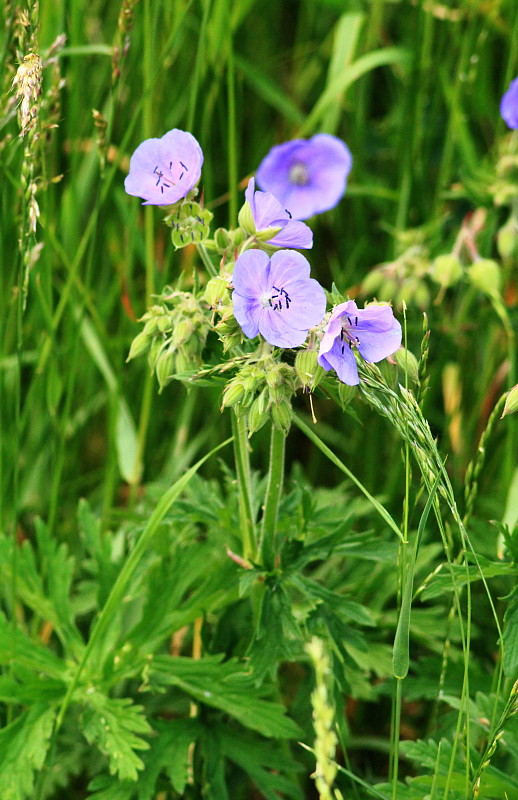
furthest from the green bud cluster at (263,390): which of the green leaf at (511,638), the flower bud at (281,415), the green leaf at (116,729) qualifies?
the green leaf at (116,729)

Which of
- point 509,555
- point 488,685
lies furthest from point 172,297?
point 488,685

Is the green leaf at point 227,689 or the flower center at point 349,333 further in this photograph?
the green leaf at point 227,689

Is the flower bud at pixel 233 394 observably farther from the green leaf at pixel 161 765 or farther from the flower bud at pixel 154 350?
the green leaf at pixel 161 765

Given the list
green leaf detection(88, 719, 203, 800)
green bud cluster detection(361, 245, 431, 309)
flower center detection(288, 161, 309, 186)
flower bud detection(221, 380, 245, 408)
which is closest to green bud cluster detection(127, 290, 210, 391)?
flower bud detection(221, 380, 245, 408)

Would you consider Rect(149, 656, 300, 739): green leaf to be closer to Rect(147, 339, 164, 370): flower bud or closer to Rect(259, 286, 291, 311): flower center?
Rect(147, 339, 164, 370): flower bud

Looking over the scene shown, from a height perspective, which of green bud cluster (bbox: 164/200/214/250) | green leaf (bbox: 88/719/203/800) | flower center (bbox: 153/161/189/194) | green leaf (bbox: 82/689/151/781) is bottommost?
green leaf (bbox: 88/719/203/800)
